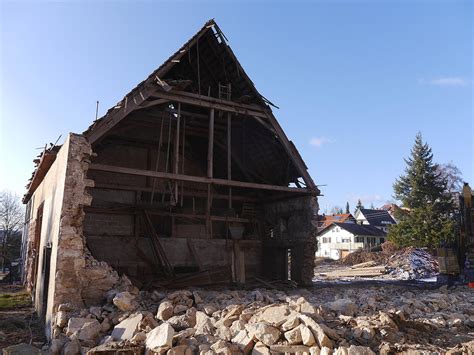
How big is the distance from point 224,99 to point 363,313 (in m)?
8.68

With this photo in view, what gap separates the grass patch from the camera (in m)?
14.4

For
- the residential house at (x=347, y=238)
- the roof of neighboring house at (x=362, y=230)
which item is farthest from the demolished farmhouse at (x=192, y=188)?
the roof of neighboring house at (x=362, y=230)

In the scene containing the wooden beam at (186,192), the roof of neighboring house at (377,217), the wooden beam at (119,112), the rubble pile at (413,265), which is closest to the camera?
the wooden beam at (119,112)

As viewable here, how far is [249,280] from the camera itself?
16.5m

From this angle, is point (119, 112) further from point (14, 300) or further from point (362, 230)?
point (362, 230)

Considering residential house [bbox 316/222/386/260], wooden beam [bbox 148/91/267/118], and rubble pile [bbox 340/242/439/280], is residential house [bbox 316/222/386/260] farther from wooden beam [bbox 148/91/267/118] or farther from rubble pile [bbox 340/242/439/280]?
wooden beam [bbox 148/91/267/118]

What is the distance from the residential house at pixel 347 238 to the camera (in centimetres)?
5372

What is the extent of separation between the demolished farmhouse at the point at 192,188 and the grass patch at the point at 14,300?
509mm

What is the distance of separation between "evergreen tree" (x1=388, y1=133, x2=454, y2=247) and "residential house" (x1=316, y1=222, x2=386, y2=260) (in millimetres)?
15161

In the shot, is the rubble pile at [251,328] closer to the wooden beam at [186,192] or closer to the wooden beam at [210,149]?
the wooden beam at [210,149]

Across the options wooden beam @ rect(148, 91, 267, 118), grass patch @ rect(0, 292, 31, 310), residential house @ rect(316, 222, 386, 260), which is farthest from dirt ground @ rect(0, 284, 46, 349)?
residential house @ rect(316, 222, 386, 260)

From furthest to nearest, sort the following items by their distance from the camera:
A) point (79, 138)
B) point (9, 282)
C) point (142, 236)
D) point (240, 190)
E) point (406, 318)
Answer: point (9, 282), point (240, 190), point (142, 236), point (79, 138), point (406, 318)

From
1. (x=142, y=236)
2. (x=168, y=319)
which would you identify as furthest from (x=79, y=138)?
(x=142, y=236)

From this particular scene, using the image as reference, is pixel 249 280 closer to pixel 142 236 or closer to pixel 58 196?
pixel 142 236
